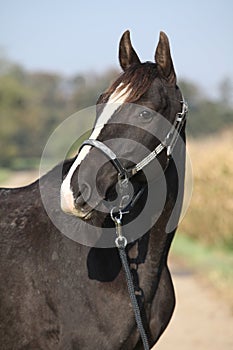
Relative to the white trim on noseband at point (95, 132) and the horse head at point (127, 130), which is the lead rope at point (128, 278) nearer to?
the horse head at point (127, 130)

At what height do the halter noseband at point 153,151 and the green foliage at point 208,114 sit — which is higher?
the halter noseband at point 153,151

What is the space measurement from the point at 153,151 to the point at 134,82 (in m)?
0.40

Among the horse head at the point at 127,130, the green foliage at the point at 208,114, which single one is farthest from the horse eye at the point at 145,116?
the green foliage at the point at 208,114

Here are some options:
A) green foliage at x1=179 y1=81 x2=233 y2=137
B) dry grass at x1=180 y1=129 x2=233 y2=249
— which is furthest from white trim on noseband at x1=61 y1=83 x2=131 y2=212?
green foliage at x1=179 y1=81 x2=233 y2=137

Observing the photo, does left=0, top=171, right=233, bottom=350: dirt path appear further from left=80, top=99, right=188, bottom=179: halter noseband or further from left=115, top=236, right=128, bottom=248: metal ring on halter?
left=80, top=99, right=188, bottom=179: halter noseband

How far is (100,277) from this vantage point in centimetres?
404

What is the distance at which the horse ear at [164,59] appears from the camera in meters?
4.04

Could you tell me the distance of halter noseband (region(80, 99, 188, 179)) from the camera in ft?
12.1

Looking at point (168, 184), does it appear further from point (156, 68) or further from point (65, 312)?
point (65, 312)

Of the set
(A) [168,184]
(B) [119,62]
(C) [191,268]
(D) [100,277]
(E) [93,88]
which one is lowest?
(E) [93,88]

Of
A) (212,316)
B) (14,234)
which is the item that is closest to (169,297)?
(14,234)

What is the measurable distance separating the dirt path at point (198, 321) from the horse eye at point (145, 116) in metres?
3.96

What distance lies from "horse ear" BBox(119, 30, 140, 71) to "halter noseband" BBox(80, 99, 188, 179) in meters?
0.41

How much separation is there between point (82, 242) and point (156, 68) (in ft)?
3.60
